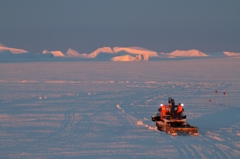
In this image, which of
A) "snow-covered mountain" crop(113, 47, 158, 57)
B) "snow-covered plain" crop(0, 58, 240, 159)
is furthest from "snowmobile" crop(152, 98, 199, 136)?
"snow-covered mountain" crop(113, 47, 158, 57)

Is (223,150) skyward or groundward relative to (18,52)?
groundward

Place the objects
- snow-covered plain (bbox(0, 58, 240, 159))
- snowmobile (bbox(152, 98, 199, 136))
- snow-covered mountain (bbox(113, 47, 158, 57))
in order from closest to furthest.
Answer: snow-covered plain (bbox(0, 58, 240, 159)), snowmobile (bbox(152, 98, 199, 136)), snow-covered mountain (bbox(113, 47, 158, 57))

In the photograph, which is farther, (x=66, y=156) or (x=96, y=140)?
(x=96, y=140)

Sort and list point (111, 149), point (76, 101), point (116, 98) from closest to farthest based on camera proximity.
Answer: point (111, 149) < point (76, 101) < point (116, 98)

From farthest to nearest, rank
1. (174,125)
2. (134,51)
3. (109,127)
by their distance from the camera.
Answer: (134,51) < (109,127) < (174,125)

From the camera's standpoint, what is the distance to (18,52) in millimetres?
124750

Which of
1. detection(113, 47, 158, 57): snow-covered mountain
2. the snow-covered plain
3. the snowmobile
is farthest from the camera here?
detection(113, 47, 158, 57): snow-covered mountain

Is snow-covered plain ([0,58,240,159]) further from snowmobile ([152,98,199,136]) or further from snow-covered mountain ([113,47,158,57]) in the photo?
snow-covered mountain ([113,47,158,57])

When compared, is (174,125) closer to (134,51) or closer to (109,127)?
(109,127)

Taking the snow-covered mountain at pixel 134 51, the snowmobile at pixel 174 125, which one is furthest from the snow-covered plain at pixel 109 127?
the snow-covered mountain at pixel 134 51

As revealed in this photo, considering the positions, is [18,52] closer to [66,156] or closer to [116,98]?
[116,98]

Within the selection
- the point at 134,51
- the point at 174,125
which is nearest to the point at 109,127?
the point at 174,125

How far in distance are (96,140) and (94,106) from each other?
18.4 feet

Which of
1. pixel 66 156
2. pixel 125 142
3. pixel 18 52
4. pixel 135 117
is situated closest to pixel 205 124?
pixel 135 117
